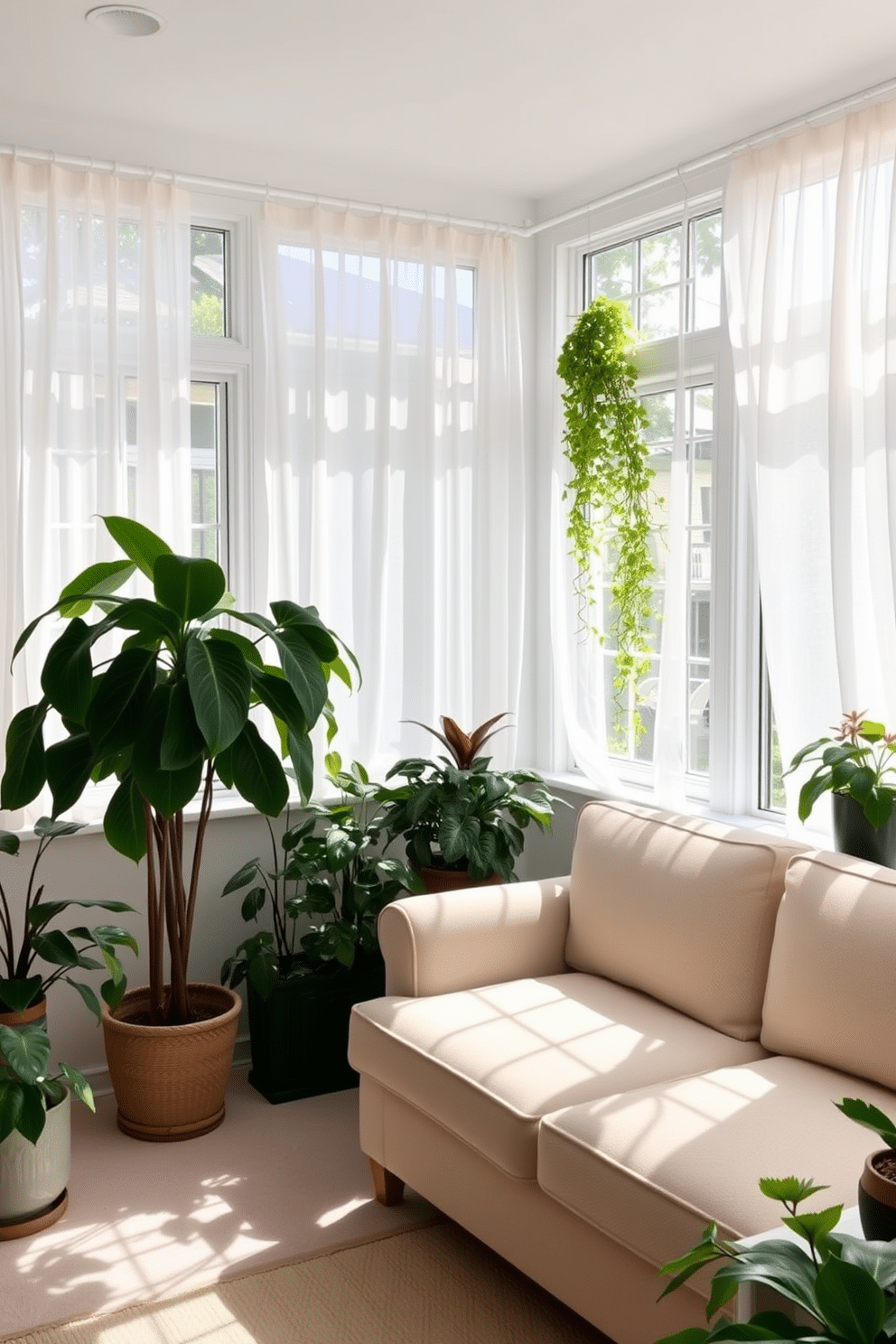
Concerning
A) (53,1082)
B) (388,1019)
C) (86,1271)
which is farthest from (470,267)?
(86,1271)

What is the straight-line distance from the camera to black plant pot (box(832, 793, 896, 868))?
3025 millimetres

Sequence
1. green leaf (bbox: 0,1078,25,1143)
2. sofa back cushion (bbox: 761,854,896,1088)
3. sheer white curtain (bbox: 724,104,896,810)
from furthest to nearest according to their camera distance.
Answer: sheer white curtain (bbox: 724,104,896,810), green leaf (bbox: 0,1078,25,1143), sofa back cushion (bbox: 761,854,896,1088)

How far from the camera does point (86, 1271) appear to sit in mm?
2893

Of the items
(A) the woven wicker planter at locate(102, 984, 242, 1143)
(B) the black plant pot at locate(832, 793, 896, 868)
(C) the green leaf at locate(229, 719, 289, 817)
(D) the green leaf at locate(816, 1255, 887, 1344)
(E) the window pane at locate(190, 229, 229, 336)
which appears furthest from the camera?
(E) the window pane at locate(190, 229, 229, 336)

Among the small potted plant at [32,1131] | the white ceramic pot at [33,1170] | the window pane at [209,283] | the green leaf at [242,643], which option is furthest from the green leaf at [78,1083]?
the window pane at [209,283]

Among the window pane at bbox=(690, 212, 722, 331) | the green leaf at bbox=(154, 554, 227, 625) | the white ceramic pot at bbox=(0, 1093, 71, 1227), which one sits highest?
the window pane at bbox=(690, 212, 722, 331)

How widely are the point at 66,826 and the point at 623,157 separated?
2683mm

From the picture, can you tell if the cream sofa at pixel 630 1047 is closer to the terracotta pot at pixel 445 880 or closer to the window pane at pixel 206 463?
the terracotta pot at pixel 445 880

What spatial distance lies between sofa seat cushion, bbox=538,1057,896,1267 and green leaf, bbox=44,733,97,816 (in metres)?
1.41

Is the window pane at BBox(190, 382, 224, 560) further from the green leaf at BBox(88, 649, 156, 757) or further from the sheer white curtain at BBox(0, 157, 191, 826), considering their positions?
the green leaf at BBox(88, 649, 156, 757)

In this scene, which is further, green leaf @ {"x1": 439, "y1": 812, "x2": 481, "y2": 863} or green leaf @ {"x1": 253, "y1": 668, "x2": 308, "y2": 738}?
green leaf @ {"x1": 439, "y1": 812, "x2": 481, "y2": 863}

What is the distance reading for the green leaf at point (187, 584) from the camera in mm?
3105

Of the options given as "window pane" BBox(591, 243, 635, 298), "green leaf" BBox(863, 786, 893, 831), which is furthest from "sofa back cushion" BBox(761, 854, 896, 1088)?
"window pane" BBox(591, 243, 635, 298)

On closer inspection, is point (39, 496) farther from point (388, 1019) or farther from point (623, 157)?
point (623, 157)
